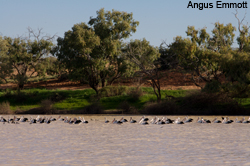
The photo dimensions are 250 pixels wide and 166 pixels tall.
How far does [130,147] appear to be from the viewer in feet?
65.4

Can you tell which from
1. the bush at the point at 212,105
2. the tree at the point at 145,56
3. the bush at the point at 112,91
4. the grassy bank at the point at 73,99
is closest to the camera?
the bush at the point at 212,105

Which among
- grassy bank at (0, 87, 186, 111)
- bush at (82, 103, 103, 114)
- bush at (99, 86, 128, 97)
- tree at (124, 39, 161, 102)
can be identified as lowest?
bush at (82, 103, 103, 114)

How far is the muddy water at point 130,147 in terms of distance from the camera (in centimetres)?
1570

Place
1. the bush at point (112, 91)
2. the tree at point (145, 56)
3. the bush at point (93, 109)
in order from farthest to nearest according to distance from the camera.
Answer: the bush at point (112, 91) < the tree at point (145, 56) < the bush at point (93, 109)

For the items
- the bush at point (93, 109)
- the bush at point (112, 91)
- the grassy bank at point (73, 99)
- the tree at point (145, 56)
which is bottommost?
the bush at point (93, 109)

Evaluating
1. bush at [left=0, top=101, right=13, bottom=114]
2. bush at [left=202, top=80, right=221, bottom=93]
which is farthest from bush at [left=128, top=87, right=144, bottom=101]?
bush at [left=0, top=101, right=13, bottom=114]

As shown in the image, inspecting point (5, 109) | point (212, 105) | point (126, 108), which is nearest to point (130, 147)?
point (212, 105)

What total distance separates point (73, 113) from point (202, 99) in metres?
14.9

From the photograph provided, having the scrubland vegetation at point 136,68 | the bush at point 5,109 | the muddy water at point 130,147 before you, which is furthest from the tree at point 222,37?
the bush at point 5,109

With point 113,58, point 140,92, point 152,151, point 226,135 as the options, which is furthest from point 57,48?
point 152,151

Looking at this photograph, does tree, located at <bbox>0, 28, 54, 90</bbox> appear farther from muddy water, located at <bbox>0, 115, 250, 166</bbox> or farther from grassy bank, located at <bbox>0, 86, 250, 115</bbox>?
muddy water, located at <bbox>0, 115, 250, 166</bbox>

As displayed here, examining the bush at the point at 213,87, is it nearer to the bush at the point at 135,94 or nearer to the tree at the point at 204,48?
the tree at the point at 204,48

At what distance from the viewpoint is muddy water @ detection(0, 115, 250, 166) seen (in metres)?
15.7

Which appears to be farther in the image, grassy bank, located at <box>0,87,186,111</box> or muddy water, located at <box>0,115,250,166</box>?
grassy bank, located at <box>0,87,186,111</box>
